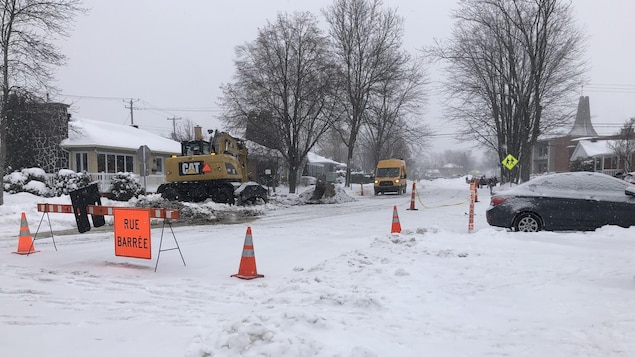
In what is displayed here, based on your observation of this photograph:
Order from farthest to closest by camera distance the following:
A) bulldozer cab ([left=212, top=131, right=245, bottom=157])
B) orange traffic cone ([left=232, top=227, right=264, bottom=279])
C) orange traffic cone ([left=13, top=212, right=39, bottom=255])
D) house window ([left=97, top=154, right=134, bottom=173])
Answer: house window ([left=97, top=154, right=134, bottom=173]), bulldozer cab ([left=212, top=131, right=245, bottom=157]), orange traffic cone ([left=13, top=212, right=39, bottom=255]), orange traffic cone ([left=232, top=227, right=264, bottom=279])

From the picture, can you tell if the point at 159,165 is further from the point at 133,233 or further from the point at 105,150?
the point at 133,233

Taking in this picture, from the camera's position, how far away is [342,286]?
5574mm

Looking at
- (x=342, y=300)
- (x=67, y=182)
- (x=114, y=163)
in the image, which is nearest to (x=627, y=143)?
(x=114, y=163)

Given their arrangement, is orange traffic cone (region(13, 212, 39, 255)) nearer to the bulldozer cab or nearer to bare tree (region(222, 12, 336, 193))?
the bulldozer cab

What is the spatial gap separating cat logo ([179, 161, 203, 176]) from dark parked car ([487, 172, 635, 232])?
40.2ft

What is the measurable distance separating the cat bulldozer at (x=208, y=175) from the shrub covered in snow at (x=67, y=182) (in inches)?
262

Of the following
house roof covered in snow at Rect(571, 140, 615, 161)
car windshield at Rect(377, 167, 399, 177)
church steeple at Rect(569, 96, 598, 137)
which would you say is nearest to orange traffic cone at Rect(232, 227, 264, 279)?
car windshield at Rect(377, 167, 399, 177)

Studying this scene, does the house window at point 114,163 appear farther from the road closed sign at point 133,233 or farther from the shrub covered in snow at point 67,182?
the road closed sign at point 133,233

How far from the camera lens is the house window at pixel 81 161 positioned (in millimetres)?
29906

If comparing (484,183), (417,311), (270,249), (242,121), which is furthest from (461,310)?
(484,183)

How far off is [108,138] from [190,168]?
16.6 metres

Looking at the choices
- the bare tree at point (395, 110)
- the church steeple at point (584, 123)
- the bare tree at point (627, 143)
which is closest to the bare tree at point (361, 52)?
the bare tree at point (395, 110)

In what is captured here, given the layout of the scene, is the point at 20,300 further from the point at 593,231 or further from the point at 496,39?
the point at 496,39

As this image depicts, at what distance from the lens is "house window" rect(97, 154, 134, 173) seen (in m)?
30.9
